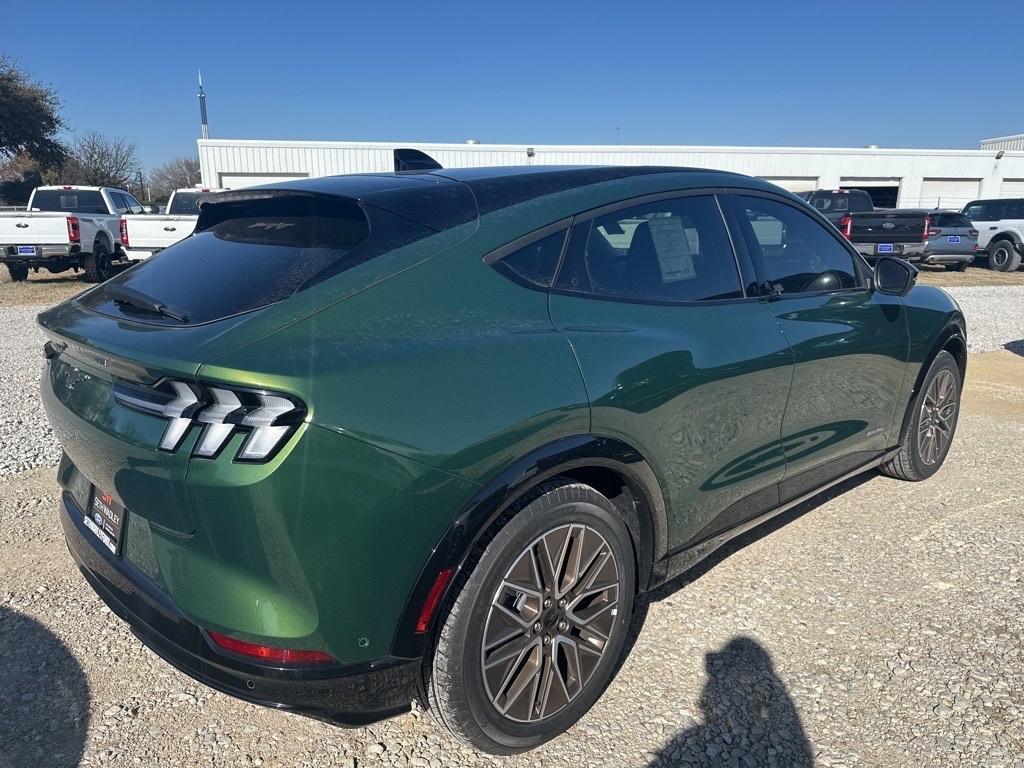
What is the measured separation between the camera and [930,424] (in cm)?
443

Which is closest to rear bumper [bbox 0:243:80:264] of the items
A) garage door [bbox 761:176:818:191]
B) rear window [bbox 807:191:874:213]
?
rear window [bbox 807:191:874:213]

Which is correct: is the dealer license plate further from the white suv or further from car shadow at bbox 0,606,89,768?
the white suv

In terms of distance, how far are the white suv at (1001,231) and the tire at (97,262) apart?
2148cm

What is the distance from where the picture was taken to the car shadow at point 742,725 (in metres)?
2.35

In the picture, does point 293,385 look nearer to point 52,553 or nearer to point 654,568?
point 654,568

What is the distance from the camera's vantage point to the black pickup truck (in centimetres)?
1700

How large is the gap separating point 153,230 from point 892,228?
51.5 ft

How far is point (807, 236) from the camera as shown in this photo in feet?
11.6

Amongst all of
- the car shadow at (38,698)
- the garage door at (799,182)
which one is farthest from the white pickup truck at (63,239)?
the garage door at (799,182)

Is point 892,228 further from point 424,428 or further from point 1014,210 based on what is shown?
point 424,428

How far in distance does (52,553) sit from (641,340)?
9.75ft

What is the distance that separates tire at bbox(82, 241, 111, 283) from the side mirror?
14.6m

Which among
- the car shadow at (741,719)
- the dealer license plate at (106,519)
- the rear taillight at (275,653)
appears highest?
the dealer license plate at (106,519)

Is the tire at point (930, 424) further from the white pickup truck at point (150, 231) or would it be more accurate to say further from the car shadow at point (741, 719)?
the white pickup truck at point (150, 231)
